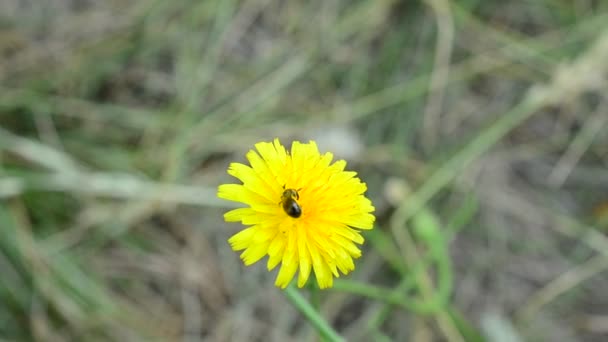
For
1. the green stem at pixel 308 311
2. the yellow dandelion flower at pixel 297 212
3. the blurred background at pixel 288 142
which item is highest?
the blurred background at pixel 288 142

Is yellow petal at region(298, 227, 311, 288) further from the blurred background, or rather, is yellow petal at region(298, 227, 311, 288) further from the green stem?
the blurred background

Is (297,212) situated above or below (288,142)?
below

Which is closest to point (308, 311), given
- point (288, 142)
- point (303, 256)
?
point (303, 256)

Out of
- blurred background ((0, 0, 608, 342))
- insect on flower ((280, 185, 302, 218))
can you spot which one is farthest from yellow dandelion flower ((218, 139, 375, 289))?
blurred background ((0, 0, 608, 342))

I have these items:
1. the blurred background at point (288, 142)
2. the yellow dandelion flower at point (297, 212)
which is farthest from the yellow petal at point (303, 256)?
the blurred background at point (288, 142)

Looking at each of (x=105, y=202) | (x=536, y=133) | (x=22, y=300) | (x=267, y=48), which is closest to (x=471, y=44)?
(x=536, y=133)

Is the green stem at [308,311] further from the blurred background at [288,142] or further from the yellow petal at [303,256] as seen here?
the blurred background at [288,142]

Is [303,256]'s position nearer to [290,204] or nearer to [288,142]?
[290,204]
